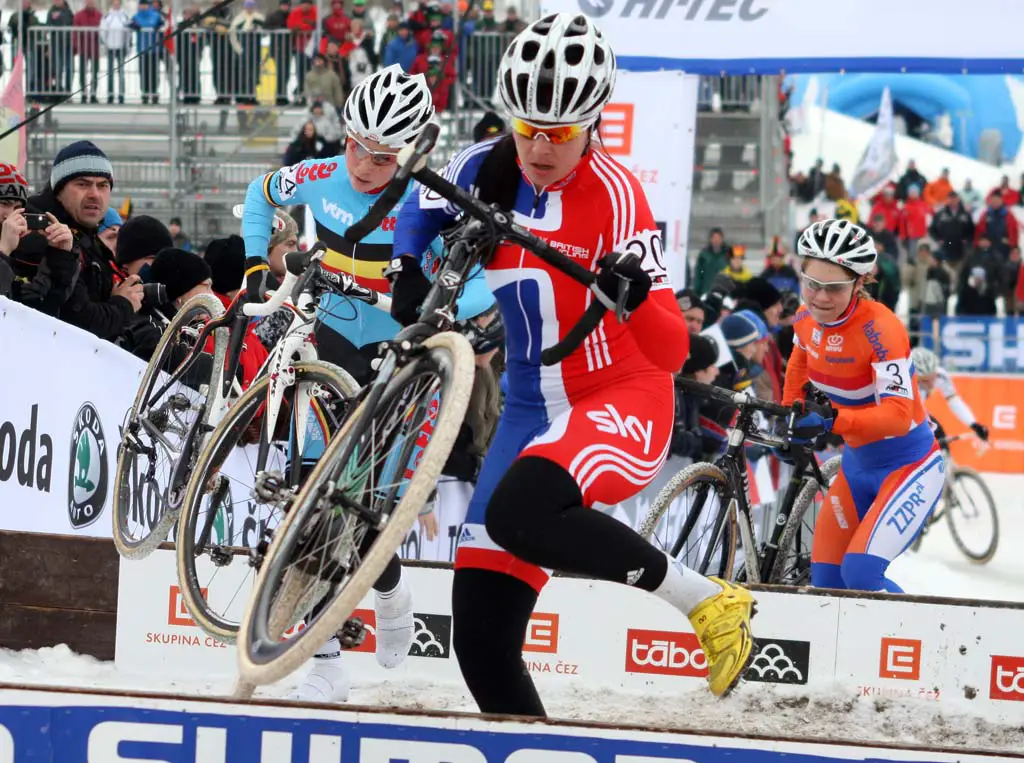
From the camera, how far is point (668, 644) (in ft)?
21.0

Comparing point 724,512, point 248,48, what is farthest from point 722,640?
point 248,48

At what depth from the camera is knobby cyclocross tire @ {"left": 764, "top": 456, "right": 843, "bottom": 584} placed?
26.3 ft

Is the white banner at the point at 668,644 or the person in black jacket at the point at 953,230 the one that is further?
the person in black jacket at the point at 953,230

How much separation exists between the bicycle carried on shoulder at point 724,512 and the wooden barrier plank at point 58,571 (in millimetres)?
2323

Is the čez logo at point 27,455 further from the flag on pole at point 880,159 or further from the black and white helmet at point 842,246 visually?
the flag on pole at point 880,159

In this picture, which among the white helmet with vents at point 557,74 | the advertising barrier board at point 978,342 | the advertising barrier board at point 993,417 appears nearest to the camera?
the white helmet with vents at point 557,74

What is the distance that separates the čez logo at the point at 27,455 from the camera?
660 centimetres

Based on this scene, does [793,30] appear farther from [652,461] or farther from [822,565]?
[652,461]

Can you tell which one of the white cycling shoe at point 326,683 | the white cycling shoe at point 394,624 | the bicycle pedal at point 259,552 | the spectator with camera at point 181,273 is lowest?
the white cycling shoe at point 326,683

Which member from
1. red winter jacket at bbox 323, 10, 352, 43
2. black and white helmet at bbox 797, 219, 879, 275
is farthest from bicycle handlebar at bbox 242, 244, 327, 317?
red winter jacket at bbox 323, 10, 352, 43

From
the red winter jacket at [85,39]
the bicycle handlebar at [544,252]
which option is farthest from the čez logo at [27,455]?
the red winter jacket at [85,39]

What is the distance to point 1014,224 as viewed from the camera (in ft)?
73.6

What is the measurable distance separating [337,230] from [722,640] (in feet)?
8.41

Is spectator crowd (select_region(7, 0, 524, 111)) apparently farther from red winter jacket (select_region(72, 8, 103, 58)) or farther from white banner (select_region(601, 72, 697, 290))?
white banner (select_region(601, 72, 697, 290))
